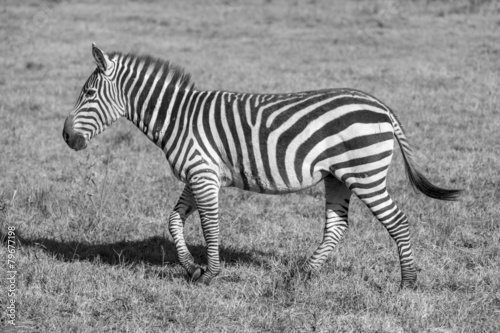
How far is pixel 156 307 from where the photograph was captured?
505cm

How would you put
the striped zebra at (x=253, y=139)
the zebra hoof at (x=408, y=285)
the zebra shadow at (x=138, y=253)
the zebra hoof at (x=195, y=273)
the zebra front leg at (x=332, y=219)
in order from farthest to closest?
the zebra shadow at (x=138, y=253) < the zebra front leg at (x=332, y=219) < the zebra hoof at (x=195, y=273) < the zebra hoof at (x=408, y=285) < the striped zebra at (x=253, y=139)

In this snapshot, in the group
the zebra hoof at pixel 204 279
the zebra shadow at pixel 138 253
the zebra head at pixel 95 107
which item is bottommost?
the zebra shadow at pixel 138 253

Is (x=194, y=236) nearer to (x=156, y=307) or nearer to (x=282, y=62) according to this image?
(x=156, y=307)

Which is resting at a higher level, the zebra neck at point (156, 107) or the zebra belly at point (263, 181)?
the zebra neck at point (156, 107)

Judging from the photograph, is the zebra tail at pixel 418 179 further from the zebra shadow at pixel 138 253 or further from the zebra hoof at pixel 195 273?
the zebra hoof at pixel 195 273

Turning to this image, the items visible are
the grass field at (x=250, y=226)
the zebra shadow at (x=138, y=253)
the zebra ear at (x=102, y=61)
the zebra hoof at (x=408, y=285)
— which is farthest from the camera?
the zebra shadow at (x=138, y=253)

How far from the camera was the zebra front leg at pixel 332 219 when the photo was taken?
5797 mm

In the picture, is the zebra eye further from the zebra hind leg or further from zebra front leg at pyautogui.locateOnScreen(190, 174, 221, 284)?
the zebra hind leg

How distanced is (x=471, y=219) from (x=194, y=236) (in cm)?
316

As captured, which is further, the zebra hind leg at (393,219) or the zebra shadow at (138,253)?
the zebra shadow at (138,253)

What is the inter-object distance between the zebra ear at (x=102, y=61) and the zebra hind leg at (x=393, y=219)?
8.29ft

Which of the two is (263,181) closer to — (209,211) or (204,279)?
(209,211)

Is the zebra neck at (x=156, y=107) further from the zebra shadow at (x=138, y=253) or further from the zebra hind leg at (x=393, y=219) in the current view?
the zebra hind leg at (x=393, y=219)

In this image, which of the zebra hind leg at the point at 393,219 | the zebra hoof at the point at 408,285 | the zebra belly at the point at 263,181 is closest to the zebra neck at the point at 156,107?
the zebra belly at the point at 263,181
